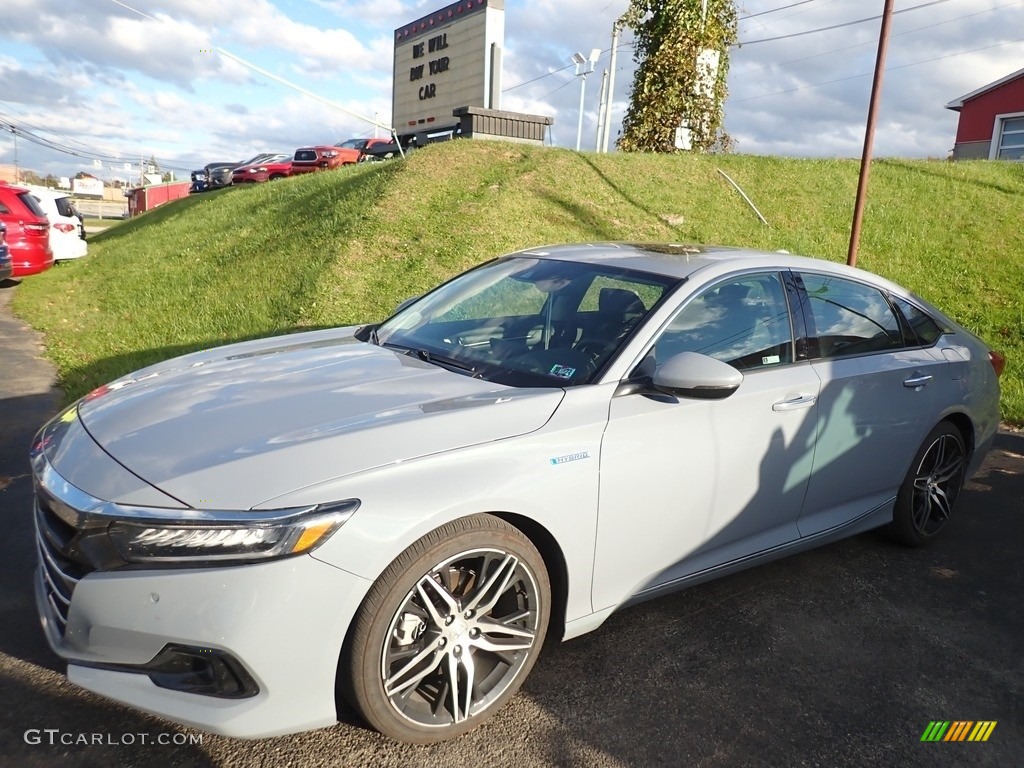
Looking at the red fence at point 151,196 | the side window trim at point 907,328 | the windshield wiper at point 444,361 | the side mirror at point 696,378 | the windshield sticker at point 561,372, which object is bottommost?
the windshield wiper at point 444,361

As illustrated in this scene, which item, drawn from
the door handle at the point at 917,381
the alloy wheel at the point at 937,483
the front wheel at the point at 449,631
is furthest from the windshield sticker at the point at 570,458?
the alloy wheel at the point at 937,483

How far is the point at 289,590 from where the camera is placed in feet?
7.25

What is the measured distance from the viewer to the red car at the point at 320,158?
2722 cm

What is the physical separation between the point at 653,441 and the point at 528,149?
12.0 metres

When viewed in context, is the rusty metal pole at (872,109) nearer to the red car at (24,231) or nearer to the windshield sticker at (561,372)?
the windshield sticker at (561,372)

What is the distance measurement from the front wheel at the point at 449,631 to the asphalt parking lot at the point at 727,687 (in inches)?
5.4

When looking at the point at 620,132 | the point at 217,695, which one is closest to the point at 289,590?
the point at 217,695

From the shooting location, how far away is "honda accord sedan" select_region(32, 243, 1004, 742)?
2246 mm

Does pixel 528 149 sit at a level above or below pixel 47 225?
above

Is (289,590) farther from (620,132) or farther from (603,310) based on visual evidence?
(620,132)

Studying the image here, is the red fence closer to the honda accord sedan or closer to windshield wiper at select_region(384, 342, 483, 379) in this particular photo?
windshield wiper at select_region(384, 342, 483, 379)

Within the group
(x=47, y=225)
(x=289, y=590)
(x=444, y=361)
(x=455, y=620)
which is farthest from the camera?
(x=47, y=225)

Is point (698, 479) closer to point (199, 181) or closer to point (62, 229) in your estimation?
point (62, 229)

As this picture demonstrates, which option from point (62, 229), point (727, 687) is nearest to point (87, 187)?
point (62, 229)
